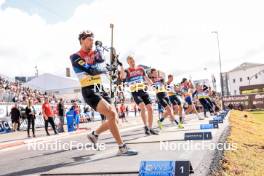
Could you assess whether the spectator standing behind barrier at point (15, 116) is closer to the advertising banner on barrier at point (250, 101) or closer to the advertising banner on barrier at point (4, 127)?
the advertising banner on barrier at point (4, 127)

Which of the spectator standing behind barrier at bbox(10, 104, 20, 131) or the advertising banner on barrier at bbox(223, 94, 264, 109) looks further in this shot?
the advertising banner on barrier at bbox(223, 94, 264, 109)

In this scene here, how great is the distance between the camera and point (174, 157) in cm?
552

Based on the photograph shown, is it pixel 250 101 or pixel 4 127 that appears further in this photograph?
pixel 250 101

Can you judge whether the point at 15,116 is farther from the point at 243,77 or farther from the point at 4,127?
the point at 243,77

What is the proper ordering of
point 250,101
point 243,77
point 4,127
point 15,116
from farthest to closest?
1. point 243,77
2. point 250,101
3. point 4,127
4. point 15,116

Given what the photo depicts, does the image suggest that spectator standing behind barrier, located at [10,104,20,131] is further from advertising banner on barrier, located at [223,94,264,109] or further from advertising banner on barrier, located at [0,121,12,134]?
advertising banner on barrier, located at [223,94,264,109]

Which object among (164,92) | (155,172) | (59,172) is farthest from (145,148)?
(164,92)

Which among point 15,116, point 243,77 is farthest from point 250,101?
point 243,77

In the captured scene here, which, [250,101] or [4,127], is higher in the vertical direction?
[250,101]

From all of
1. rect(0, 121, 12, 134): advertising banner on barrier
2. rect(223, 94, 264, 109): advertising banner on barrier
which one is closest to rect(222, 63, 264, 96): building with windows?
rect(223, 94, 264, 109): advertising banner on barrier

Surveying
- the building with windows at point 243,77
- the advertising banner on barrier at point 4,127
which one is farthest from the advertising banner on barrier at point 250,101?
the building with windows at point 243,77

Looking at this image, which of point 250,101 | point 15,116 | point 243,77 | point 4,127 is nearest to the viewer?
point 15,116

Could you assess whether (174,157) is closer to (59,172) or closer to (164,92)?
(59,172)

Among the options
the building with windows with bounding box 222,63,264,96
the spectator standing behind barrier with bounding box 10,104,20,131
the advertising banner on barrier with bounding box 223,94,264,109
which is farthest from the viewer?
the building with windows with bounding box 222,63,264,96
